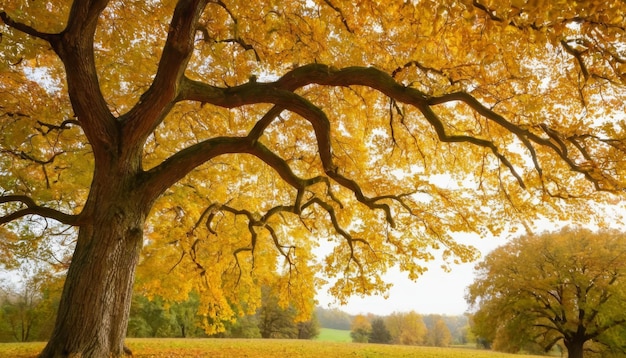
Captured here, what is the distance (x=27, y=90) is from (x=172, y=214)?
4.79m

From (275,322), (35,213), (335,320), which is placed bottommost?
(335,320)

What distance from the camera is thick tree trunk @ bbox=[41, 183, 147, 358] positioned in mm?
5246

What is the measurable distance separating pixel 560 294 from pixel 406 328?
140ft

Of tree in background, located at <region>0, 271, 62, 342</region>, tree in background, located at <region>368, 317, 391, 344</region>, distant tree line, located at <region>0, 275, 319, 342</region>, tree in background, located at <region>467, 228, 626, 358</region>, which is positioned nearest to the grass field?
tree in background, located at <region>467, 228, 626, 358</region>

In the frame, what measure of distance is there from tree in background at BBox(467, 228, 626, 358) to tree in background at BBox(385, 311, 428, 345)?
3758 cm

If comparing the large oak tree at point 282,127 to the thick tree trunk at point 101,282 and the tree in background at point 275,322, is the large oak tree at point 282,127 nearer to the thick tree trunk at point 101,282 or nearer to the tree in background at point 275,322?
the thick tree trunk at point 101,282

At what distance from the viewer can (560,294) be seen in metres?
21.3

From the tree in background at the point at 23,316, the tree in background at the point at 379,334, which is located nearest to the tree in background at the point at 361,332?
the tree in background at the point at 379,334

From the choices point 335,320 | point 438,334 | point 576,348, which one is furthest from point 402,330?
point 576,348

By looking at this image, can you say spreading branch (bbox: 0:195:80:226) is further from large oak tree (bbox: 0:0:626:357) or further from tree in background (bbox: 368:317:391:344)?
tree in background (bbox: 368:317:391:344)

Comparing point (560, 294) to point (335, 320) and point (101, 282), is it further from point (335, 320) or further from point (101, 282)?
point (335, 320)

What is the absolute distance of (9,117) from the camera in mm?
7508

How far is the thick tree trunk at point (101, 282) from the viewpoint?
525 cm

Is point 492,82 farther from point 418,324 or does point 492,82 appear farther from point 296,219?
point 418,324
